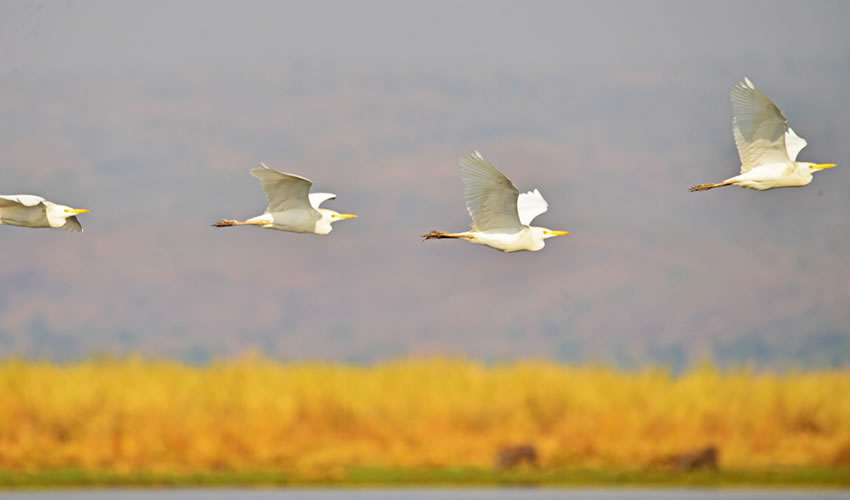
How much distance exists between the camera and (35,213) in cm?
2812

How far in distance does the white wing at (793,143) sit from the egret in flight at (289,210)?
7.13 m

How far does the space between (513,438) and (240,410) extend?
5.78m

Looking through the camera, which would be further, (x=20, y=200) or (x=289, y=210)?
(x=289, y=210)

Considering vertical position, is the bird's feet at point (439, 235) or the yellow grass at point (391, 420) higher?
the bird's feet at point (439, 235)

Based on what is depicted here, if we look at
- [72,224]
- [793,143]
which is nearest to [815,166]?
[793,143]

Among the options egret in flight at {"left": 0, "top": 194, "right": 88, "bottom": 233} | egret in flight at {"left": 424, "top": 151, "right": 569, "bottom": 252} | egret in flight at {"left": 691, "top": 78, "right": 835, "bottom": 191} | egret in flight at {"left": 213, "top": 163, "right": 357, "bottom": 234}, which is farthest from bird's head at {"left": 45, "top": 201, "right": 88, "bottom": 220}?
egret in flight at {"left": 691, "top": 78, "right": 835, "bottom": 191}

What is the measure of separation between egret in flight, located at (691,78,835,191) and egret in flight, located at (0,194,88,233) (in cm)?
942

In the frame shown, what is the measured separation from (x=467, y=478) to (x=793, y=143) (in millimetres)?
11238

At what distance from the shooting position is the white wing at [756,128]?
87.6 ft

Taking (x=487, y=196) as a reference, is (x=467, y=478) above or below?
below

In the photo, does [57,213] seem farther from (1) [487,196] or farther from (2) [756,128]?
(2) [756,128]

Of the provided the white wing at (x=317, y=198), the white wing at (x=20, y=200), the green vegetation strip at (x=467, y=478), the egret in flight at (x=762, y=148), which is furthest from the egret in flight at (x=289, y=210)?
the green vegetation strip at (x=467, y=478)

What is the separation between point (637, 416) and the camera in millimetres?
40125

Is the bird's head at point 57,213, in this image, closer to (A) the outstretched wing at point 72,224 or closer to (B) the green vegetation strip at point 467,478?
(A) the outstretched wing at point 72,224
